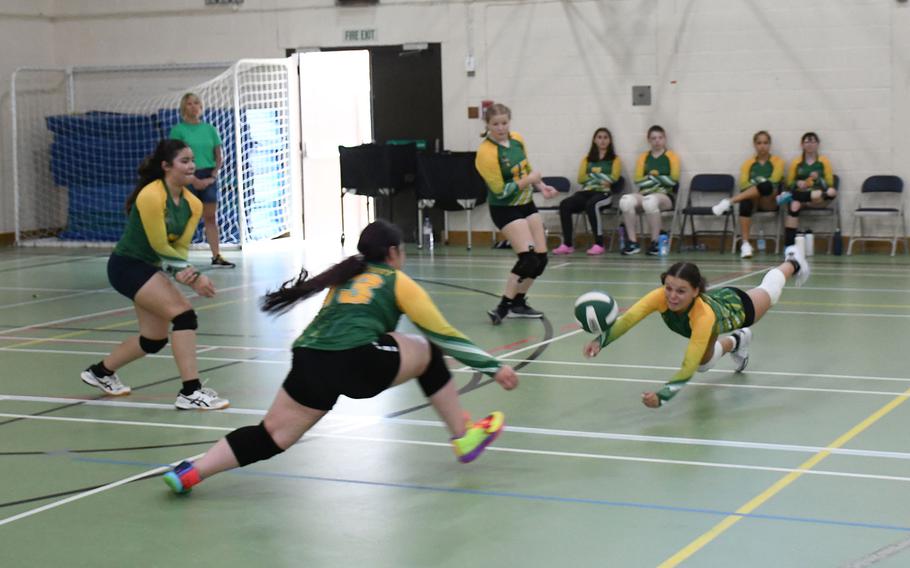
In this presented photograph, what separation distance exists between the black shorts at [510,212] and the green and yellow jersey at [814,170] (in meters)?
5.76

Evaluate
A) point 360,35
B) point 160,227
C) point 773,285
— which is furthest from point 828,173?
point 160,227

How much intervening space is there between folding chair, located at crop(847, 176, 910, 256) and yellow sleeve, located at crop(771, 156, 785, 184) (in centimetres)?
99

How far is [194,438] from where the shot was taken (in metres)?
6.49

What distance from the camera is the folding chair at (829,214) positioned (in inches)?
591

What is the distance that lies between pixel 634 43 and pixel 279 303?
11.7m

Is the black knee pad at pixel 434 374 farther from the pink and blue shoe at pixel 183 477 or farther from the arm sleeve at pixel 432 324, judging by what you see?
the pink and blue shoe at pixel 183 477

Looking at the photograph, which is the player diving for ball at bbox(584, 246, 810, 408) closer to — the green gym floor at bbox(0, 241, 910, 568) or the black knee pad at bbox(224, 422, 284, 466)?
the green gym floor at bbox(0, 241, 910, 568)

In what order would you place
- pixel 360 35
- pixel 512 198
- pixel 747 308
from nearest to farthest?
pixel 747 308
pixel 512 198
pixel 360 35

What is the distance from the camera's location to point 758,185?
14.9 meters

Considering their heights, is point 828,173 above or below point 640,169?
below

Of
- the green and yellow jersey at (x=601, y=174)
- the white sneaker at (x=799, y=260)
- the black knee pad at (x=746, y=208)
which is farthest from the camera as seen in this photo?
the green and yellow jersey at (x=601, y=174)

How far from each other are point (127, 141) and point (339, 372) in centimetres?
1353

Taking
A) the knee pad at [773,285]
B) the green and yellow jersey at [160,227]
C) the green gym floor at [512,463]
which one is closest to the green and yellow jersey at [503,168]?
the green gym floor at [512,463]

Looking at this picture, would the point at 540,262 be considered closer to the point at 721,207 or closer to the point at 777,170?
the point at 721,207
